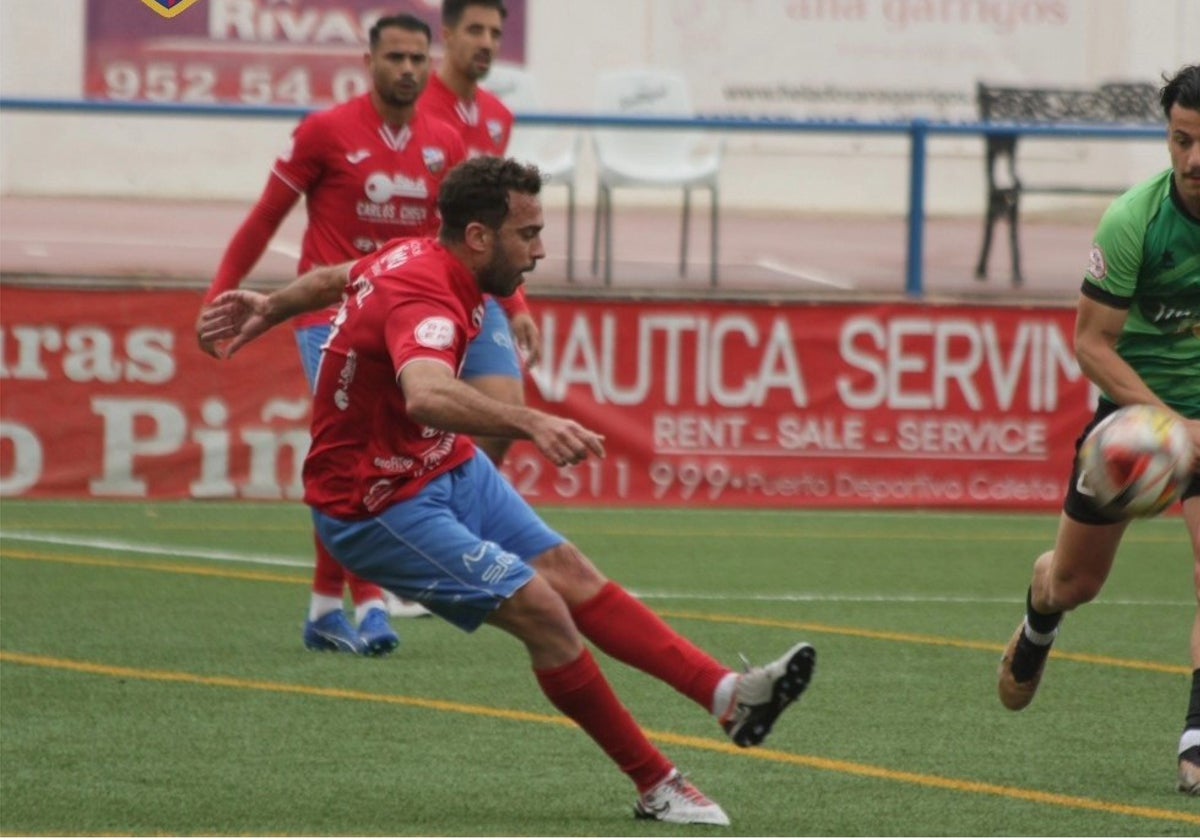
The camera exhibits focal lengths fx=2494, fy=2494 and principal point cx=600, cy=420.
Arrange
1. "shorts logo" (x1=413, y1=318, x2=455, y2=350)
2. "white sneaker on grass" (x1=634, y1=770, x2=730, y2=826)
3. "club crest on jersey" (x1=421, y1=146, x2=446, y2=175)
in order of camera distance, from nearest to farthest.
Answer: "shorts logo" (x1=413, y1=318, x2=455, y2=350), "white sneaker on grass" (x1=634, y1=770, x2=730, y2=826), "club crest on jersey" (x1=421, y1=146, x2=446, y2=175)

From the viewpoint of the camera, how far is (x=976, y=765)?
738cm

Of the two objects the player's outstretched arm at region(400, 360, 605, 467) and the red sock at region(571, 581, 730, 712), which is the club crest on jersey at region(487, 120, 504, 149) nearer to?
the red sock at region(571, 581, 730, 712)

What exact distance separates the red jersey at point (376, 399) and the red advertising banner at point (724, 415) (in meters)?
7.47

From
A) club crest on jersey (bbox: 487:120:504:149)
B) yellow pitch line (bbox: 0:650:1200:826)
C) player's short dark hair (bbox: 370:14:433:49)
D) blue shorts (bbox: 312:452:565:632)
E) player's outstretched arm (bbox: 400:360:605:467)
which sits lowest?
yellow pitch line (bbox: 0:650:1200:826)

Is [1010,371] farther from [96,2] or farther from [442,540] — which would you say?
[96,2]

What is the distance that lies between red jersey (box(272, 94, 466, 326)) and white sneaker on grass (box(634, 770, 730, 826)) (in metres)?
3.70

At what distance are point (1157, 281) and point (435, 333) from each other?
2206mm

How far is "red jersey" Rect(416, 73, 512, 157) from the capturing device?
10461mm

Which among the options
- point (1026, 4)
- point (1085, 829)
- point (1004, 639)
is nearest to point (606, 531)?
point (1004, 639)

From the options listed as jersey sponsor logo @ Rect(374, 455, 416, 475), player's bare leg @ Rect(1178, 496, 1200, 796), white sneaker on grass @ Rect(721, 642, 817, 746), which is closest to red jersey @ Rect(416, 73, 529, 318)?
jersey sponsor logo @ Rect(374, 455, 416, 475)

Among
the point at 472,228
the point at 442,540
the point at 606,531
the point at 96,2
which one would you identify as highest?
the point at 96,2

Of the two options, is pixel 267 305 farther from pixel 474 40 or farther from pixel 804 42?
pixel 804 42

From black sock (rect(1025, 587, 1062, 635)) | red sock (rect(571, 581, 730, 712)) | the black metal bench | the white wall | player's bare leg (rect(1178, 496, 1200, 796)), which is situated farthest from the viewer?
the white wall

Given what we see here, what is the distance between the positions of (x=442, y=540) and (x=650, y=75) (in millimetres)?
13352
